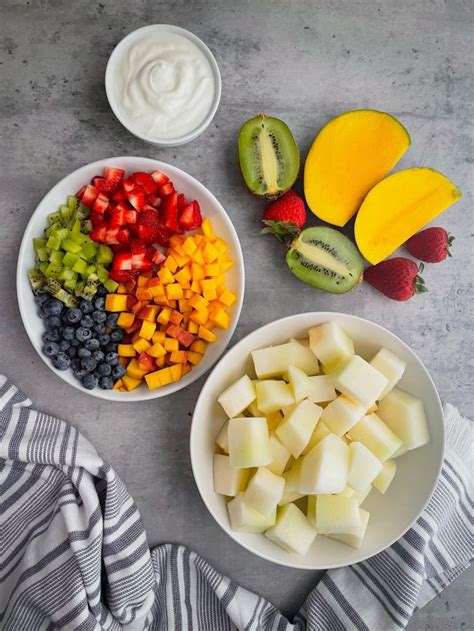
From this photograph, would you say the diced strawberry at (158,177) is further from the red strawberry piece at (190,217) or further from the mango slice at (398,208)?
the mango slice at (398,208)

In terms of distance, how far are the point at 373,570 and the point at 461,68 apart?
1.69 meters

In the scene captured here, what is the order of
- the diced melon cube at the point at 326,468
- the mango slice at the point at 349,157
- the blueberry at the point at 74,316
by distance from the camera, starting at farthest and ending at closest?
the mango slice at the point at 349,157
the blueberry at the point at 74,316
the diced melon cube at the point at 326,468

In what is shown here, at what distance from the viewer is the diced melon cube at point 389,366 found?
1739 millimetres

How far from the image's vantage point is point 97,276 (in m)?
1.75

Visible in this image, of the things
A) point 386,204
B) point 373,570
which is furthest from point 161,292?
point 373,570

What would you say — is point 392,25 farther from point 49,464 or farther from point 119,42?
point 49,464

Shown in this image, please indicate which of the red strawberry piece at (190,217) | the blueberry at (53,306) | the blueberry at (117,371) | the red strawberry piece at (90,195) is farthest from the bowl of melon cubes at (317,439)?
the red strawberry piece at (90,195)

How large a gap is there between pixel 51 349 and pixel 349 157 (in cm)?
107

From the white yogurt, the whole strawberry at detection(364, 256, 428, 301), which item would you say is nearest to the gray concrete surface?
the whole strawberry at detection(364, 256, 428, 301)

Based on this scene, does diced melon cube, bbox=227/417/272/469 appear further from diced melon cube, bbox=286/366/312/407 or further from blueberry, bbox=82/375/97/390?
blueberry, bbox=82/375/97/390

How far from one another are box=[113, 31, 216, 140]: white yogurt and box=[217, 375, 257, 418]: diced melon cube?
0.74 metres

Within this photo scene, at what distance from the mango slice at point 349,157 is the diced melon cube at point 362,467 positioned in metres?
0.71

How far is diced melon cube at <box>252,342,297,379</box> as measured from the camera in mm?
1743

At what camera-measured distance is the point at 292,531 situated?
5.68ft
